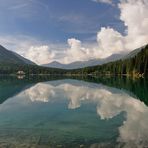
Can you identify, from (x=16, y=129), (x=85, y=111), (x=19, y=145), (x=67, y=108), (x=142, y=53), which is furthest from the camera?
(x=142, y=53)

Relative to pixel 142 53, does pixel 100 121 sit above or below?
below

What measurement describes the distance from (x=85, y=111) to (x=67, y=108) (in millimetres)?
4822

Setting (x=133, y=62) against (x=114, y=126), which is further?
(x=133, y=62)

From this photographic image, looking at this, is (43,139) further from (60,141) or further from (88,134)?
(88,134)

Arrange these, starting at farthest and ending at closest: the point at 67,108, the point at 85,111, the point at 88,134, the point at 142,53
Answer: the point at 142,53
the point at 67,108
the point at 85,111
the point at 88,134

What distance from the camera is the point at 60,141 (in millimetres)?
24672

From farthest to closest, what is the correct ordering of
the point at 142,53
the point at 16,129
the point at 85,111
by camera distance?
the point at 142,53, the point at 85,111, the point at 16,129

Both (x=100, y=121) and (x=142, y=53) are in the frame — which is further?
(x=142, y=53)

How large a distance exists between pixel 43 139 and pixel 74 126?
7367 mm

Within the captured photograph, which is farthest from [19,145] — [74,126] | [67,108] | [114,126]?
[67,108]

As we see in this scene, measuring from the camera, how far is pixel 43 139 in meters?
25.5

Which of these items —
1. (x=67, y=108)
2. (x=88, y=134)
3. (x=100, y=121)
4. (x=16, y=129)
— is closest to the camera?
(x=88, y=134)

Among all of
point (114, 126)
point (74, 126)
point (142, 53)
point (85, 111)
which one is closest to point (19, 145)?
point (74, 126)

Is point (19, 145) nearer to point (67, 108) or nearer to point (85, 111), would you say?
point (85, 111)
